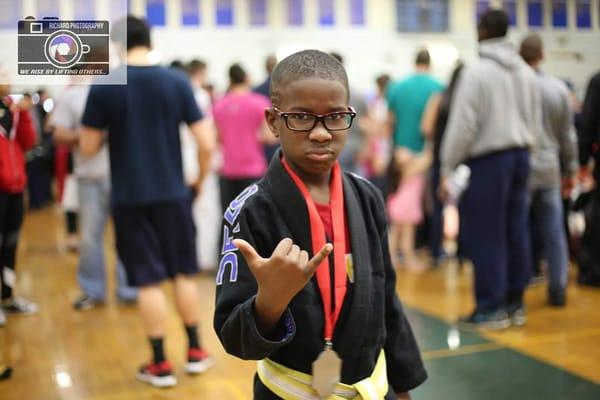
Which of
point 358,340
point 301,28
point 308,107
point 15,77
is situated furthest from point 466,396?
point 301,28

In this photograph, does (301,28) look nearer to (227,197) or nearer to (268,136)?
(268,136)

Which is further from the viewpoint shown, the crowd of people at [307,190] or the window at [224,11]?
the window at [224,11]

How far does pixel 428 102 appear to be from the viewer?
5.60 metres

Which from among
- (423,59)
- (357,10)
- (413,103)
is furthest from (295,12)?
(413,103)

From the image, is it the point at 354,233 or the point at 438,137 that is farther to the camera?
the point at 438,137

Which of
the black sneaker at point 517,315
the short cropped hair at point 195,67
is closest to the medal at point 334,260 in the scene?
the black sneaker at point 517,315

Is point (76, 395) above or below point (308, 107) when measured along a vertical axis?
below

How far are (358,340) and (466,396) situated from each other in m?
1.68

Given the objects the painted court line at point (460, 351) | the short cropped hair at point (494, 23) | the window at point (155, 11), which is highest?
the window at point (155, 11)

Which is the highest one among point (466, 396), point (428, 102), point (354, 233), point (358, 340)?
point (428, 102)

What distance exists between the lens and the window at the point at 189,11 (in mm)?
6097

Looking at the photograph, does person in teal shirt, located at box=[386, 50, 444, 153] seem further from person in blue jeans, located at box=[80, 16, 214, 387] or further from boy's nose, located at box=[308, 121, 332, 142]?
boy's nose, located at box=[308, 121, 332, 142]

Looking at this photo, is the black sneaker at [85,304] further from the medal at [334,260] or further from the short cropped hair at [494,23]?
the medal at [334,260]

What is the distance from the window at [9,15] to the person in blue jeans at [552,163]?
3290 millimetres
